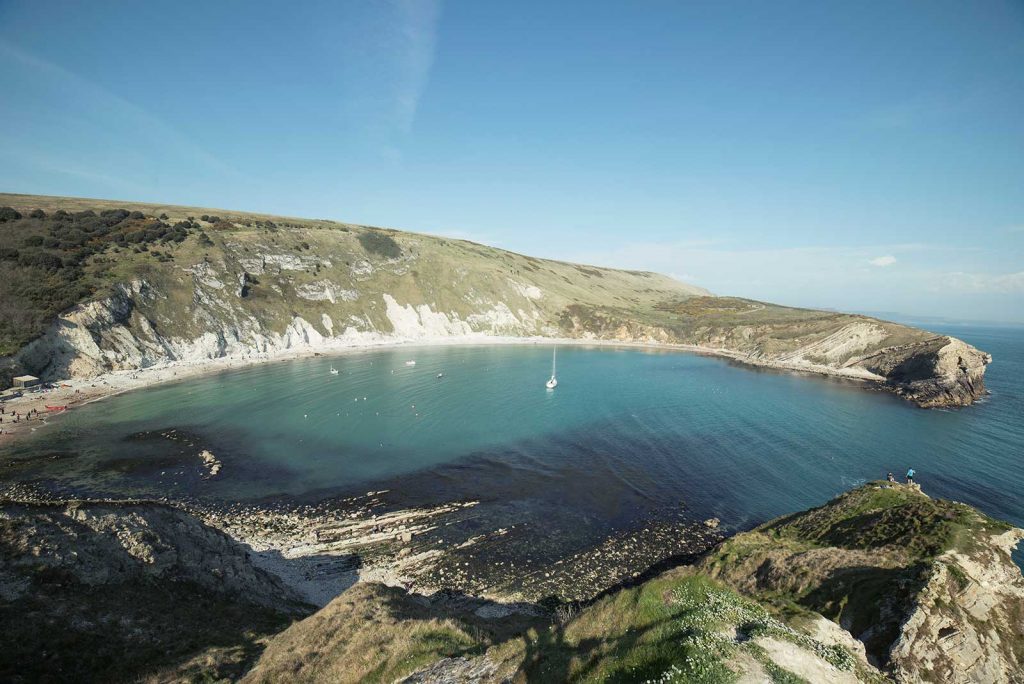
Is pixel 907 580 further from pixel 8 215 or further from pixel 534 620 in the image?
pixel 8 215

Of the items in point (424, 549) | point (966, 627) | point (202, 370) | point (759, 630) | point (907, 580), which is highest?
point (759, 630)

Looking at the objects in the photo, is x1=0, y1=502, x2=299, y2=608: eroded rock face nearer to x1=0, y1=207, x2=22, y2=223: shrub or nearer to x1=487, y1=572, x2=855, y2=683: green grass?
x1=487, y1=572, x2=855, y2=683: green grass

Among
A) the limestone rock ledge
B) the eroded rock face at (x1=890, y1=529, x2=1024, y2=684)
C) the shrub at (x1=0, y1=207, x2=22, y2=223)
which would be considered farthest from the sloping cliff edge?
the shrub at (x1=0, y1=207, x2=22, y2=223)

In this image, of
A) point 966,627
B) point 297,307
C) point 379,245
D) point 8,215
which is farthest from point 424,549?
point 379,245

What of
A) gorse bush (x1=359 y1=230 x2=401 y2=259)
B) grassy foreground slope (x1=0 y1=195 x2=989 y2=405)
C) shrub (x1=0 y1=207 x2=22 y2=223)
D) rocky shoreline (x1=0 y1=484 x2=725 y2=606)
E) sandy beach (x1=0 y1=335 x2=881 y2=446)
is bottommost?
rocky shoreline (x1=0 y1=484 x2=725 y2=606)

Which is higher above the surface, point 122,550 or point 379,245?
point 379,245

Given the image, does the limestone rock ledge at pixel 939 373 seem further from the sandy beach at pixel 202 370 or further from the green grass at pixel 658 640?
the green grass at pixel 658 640

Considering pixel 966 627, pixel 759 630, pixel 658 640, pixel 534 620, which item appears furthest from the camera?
pixel 534 620

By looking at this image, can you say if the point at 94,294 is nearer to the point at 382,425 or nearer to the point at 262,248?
the point at 262,248
